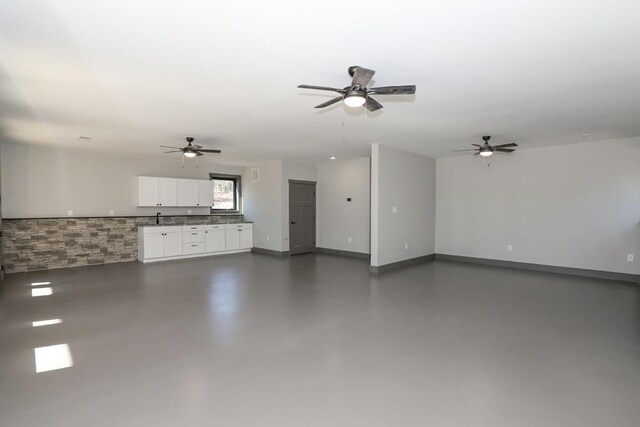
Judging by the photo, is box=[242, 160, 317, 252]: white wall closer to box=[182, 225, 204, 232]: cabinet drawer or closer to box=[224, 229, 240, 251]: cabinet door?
box=[224, 229, 240, 251]: cabinet door

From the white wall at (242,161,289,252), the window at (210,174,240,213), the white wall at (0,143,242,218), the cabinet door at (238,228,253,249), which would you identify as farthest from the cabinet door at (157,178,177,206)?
the white wall at (242,161,289,252)

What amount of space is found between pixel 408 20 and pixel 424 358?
2661 millimetres

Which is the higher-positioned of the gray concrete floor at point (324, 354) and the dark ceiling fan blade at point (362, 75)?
the dark ceiling fan blade at point (362, 75)

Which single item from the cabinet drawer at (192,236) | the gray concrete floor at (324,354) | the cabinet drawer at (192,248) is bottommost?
the gray concrete floor at (324,354)

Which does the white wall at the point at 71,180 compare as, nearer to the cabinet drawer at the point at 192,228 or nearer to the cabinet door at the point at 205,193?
the cabinet door at the point at 205,193

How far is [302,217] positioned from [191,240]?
284 centimetres

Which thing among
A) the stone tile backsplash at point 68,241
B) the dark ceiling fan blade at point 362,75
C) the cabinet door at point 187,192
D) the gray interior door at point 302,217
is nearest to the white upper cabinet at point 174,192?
the cabinet door at point 187,192

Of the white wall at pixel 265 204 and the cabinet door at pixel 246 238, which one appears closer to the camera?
the white wall at pixel 265 204

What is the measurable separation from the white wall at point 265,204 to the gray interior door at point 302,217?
13.3 inches

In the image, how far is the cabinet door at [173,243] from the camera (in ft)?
24.9

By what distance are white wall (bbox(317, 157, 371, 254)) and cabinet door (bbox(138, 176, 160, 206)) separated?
4.09m

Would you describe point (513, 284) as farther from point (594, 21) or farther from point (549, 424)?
point (594, 21)

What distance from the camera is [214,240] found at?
8359mm

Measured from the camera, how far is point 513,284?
5.48 meters
